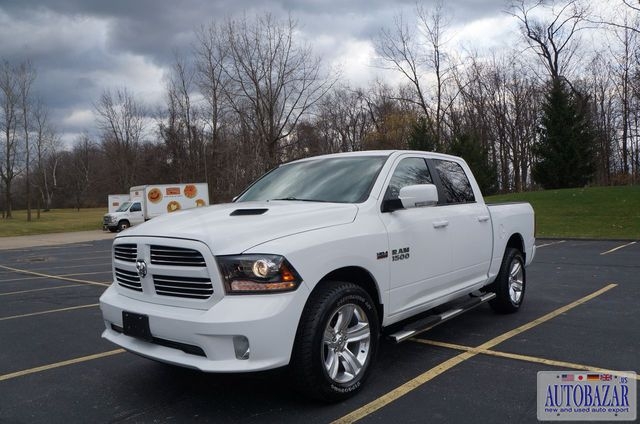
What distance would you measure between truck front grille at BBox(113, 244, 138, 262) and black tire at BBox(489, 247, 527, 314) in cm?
421

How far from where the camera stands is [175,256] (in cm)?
345

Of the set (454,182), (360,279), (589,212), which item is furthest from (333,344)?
(589,212)

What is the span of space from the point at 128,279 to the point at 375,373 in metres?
2.16

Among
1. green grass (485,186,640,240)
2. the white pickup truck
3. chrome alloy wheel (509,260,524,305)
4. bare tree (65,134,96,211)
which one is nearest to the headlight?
the white pickup truck

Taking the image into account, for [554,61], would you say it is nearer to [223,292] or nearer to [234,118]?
[234,118]

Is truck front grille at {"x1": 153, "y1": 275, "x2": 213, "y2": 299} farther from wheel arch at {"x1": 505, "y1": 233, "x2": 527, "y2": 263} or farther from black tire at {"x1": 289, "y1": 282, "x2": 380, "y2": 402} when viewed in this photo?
wheel arch at {"x1": 505, "y1": 233, "x2": 527, "y2": 263}

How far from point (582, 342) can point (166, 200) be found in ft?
101

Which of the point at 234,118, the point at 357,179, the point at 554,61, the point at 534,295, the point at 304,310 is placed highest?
the point at 554,61

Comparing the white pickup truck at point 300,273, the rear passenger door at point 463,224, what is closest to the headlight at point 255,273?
the white pickup truck at point 300,273

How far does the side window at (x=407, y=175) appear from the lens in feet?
14.8

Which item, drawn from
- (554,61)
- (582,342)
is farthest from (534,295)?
(554,61)

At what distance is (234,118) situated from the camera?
39562 mm

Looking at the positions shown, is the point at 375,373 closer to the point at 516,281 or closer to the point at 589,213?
the point at 516,281

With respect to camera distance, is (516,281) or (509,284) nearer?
(509,284)
